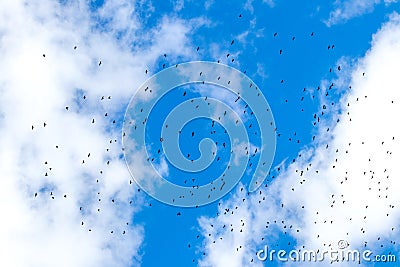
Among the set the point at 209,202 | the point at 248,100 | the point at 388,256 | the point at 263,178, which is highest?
the point at 248,100

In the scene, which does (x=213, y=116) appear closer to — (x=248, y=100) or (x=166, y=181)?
(x=248, y=100)

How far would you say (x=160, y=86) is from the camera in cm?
5984

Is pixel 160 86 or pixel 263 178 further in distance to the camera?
pixel 263 178

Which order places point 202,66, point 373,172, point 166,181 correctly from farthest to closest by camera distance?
point 373,172
point 202,66
point 166,181

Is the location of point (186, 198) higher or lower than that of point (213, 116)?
lower

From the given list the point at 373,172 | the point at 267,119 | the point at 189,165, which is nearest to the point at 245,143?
the point at 267,119

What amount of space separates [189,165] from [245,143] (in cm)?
815

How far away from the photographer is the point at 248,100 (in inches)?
2418

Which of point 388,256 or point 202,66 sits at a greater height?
point 202,66

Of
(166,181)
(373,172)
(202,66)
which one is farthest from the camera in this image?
(373,172)

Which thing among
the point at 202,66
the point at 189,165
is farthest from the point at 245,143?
the point at 202,66

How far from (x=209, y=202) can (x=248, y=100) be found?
49.5 ft

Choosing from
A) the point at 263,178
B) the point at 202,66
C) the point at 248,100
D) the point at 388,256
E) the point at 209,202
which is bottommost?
the point at 388,256

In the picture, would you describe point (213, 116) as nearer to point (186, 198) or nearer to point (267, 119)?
point (267, 119)
